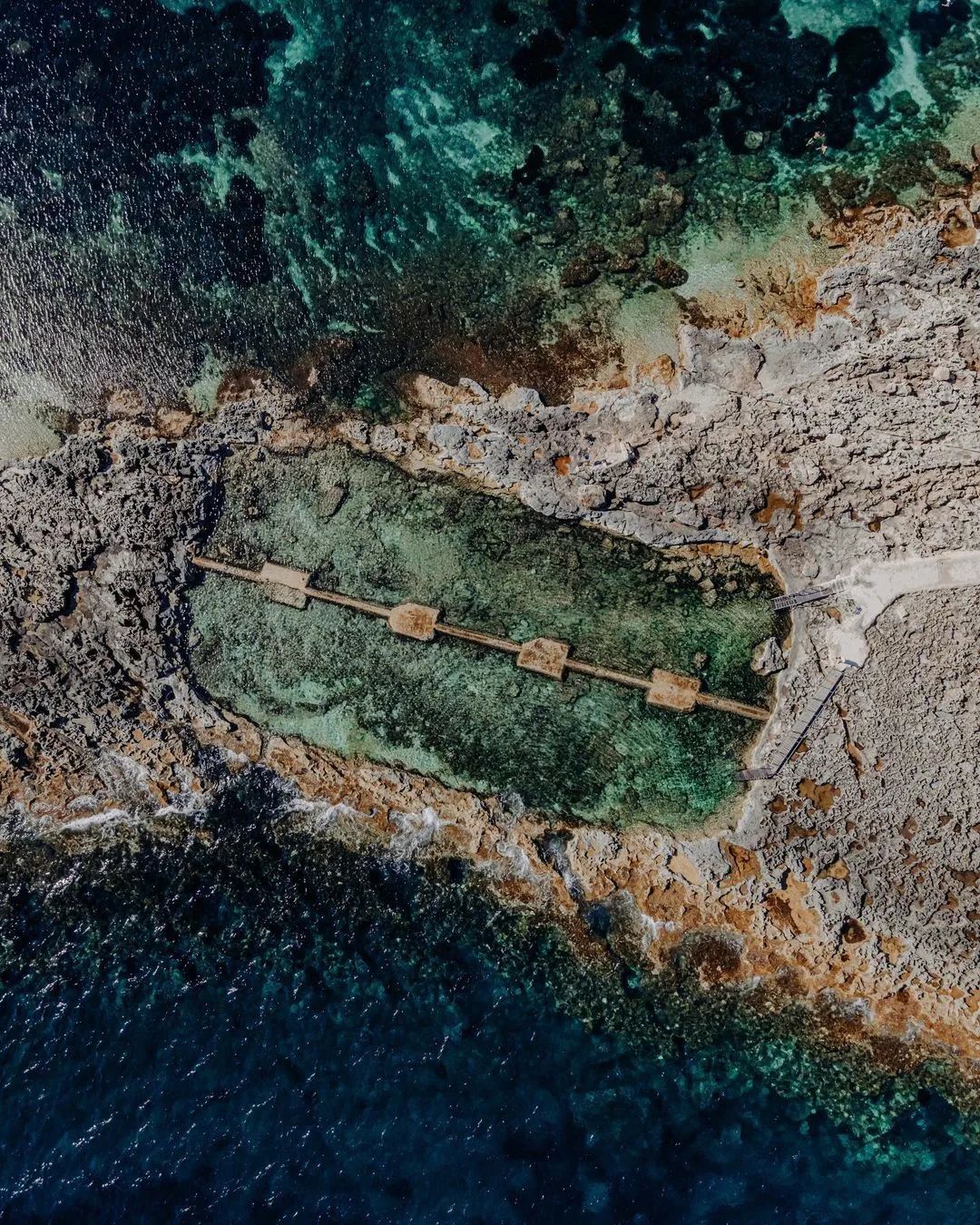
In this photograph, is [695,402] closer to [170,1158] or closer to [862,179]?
[862,179]

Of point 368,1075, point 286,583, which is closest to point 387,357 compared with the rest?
point 286,583

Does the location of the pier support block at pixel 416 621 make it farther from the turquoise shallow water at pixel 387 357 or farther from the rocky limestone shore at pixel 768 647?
the turquoise shallow water at pixel 387 357

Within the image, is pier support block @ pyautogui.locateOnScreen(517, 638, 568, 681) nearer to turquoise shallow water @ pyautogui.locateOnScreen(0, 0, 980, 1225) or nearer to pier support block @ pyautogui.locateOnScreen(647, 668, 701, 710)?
pier support block @ pyautogui.locateOnScreen(647, 668, 701, 710)

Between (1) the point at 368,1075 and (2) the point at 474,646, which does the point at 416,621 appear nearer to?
(2) the point at 474,646

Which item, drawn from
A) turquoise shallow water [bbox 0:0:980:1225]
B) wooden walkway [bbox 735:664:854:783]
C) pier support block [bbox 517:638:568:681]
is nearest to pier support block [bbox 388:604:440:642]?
pier support block [bbox 517:638:568:681]

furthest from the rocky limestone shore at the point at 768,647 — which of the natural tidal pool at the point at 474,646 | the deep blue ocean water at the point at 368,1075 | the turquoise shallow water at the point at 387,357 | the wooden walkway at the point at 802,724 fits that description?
the deep blue ocean water at the point at 368,1075

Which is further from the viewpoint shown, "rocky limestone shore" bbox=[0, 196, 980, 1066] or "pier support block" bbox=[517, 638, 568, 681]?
"pier support block" bbox=[517, 638, 568, 681]
